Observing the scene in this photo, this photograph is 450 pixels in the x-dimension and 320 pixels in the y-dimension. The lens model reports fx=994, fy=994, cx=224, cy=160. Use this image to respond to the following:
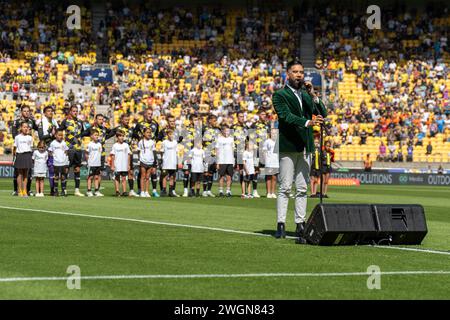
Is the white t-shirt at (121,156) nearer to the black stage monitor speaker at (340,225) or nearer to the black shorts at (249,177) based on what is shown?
the black shorts at (249,177)

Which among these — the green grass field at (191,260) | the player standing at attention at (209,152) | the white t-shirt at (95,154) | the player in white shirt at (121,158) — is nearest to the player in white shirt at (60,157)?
the white t-shirt at (95,154)

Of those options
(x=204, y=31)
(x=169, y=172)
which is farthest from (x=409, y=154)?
(x=169, y=172)

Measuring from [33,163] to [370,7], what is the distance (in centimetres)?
3524

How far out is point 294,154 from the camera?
13.5 m

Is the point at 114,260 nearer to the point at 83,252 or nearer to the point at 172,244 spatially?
the point at 83,252

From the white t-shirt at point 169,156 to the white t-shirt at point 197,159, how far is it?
0.55 meters

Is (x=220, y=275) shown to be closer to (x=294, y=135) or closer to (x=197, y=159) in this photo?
(x=294, y=135)

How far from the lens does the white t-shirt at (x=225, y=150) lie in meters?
28.7

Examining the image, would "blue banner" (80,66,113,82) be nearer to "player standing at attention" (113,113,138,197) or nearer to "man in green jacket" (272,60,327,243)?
"player standing at attention" (113,113,138,197)

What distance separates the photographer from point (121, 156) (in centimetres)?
2825

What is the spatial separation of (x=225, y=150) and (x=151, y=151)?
2267 millimetres
